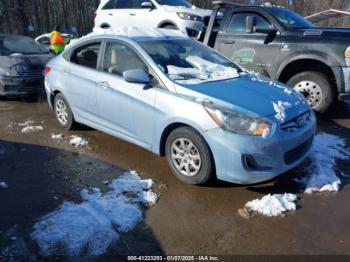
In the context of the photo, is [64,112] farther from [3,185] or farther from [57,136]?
[3,185]

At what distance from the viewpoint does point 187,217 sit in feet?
11.6

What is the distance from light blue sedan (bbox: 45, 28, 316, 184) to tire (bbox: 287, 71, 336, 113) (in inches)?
78.0

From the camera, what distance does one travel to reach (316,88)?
644cm

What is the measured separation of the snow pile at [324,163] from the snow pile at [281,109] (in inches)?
35.0

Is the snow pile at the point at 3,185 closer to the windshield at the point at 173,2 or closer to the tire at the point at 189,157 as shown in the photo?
the tire at the point at 189,157

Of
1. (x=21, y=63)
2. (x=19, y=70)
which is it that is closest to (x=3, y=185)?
(x=19, y=70)

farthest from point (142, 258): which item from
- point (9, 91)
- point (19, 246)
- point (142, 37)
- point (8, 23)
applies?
point (8, 23)

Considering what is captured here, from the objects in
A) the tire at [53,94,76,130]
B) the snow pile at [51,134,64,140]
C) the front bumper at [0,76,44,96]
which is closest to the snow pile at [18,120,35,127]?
the tire at [53,94,76,130]

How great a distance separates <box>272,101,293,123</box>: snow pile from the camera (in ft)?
12.4

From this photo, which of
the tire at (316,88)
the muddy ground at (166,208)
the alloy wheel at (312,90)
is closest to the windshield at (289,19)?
the tire at (316,88)

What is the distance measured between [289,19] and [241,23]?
3.12 ft

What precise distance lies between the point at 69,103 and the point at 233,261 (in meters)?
3.80

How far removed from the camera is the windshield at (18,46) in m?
8.70

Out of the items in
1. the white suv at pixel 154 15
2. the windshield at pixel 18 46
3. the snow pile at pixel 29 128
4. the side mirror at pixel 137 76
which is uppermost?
the white suv at pixel 154 15
